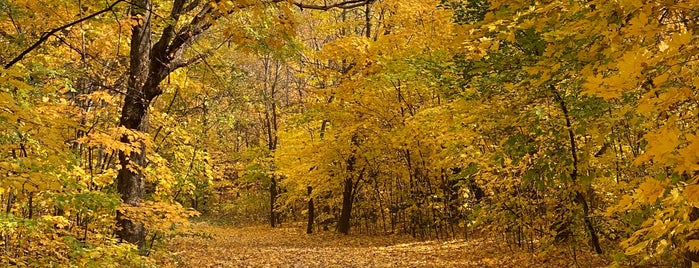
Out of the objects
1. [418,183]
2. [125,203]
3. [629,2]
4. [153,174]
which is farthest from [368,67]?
[629,2]

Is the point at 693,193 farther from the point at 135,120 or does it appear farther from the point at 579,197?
the point at 135,120

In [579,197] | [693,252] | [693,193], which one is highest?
[579,197]

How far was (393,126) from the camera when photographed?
15.0 metres

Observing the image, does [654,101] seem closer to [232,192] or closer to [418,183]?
[418,183]

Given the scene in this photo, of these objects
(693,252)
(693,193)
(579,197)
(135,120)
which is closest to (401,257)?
(579,197)

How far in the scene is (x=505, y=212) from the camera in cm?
908

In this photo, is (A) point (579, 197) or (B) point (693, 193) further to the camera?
(A) point (579, 197)

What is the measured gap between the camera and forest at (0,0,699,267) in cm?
294

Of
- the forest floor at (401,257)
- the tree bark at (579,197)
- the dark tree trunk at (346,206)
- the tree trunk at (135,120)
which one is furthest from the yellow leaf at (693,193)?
the dark tree trunk at (346,206)

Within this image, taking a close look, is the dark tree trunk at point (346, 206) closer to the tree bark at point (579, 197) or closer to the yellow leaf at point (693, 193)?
the tree bark at point (579, 197)

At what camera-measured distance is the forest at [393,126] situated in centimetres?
294

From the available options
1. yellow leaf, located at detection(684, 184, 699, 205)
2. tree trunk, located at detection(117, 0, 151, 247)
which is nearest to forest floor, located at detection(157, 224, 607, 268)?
tree trunk, located at detection(117, 0, 151, 247)

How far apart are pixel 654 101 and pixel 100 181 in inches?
278

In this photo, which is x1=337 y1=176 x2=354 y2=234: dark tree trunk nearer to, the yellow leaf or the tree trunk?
the tree trunk
